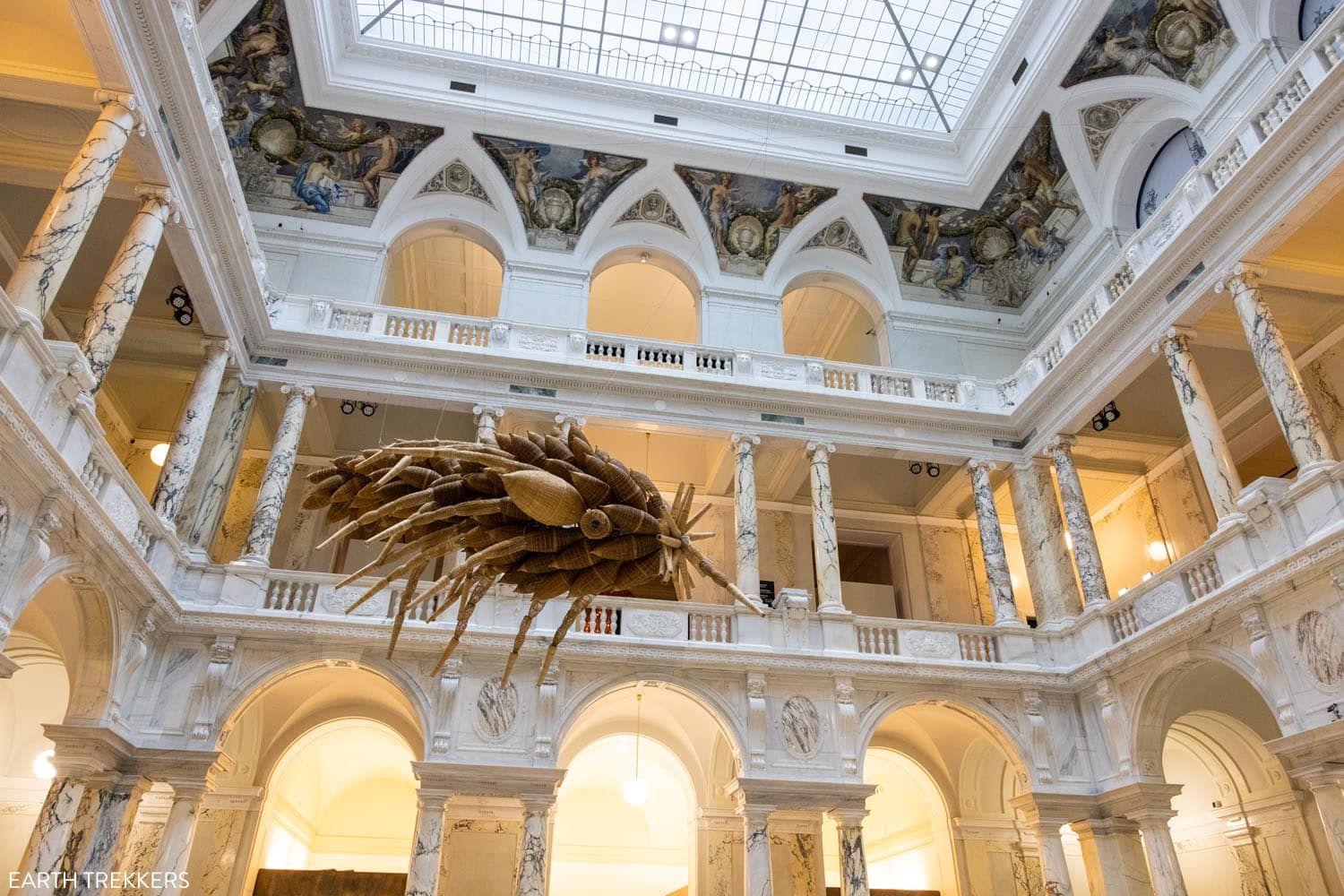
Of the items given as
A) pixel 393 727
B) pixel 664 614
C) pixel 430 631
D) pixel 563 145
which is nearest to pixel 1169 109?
pixel 563 145

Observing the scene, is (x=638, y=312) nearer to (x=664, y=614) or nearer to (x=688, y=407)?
(x=688, y=407)

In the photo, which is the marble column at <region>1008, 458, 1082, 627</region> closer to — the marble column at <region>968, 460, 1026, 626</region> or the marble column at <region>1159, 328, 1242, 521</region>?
the marble column at <region>968, 460, 1026, 626</region>

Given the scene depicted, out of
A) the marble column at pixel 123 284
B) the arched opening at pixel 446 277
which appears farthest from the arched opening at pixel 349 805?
the arched opening at pixel 446 277

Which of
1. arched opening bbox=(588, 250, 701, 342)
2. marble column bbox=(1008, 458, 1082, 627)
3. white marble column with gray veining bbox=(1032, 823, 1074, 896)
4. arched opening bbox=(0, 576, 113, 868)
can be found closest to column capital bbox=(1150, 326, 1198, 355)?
marble column bbox=(1008, 458, 1082, 627)

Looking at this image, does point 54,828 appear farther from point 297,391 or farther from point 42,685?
point 297,391

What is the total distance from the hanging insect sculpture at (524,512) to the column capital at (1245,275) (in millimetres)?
10212

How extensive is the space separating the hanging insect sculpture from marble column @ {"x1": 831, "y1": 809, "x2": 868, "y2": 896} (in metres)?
9.30

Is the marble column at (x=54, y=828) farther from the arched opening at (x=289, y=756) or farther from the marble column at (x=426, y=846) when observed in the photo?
the marble column at (x=426, y=846)

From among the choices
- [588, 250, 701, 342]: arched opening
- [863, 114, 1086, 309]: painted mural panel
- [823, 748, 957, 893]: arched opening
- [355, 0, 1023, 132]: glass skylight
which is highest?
[355, 0, 1023, 132]: glass skylight

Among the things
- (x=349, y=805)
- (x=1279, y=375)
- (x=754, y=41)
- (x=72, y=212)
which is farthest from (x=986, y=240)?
(x=349, y=805)

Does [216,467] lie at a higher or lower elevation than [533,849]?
higher

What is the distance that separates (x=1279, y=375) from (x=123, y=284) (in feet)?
41.2

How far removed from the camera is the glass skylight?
1538cm

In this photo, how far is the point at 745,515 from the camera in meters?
13.5
